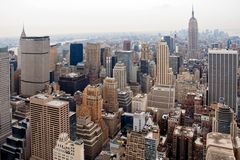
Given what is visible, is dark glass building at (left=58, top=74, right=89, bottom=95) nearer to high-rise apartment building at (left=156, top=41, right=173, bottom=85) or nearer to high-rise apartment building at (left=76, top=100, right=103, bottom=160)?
high-rise apartment building at (left=156, top=41, right=173, bottom=85)

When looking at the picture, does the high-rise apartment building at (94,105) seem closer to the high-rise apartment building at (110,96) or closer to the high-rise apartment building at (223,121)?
the high-rise apartment building at (110,96)

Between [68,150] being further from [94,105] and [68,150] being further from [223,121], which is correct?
[223,121]

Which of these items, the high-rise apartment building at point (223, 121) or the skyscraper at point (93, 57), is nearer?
the high-rise apartment building at point (223, 121)

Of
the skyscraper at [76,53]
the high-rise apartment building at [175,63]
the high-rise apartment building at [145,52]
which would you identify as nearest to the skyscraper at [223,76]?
the high-rise apartment building at [175,63]

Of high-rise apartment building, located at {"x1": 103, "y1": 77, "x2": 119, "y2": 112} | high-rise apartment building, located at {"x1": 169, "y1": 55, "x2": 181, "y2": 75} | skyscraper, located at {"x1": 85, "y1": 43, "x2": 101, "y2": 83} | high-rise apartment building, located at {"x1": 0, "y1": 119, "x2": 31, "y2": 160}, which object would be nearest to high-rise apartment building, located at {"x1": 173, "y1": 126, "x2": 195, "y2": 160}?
high-rise apartment building, located at {"x1": 103, "y1": 77, "x2": 119, "y2": 112}

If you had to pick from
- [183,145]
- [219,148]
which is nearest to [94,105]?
A: [183,145]
